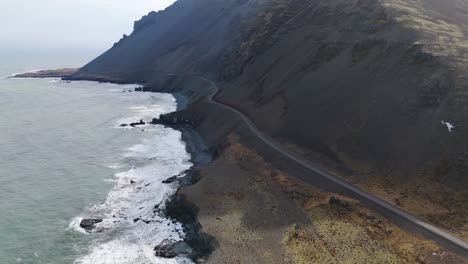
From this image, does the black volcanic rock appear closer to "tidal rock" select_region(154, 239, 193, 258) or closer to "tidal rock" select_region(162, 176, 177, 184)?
"tidal rock" select_region(154, 239, 193, 258)

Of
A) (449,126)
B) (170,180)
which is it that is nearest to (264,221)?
(170,180)

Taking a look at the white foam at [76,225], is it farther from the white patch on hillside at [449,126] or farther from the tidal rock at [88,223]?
the white patch on hillside at [449,126]

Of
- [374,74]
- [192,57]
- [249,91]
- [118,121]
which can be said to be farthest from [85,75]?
[374,74]

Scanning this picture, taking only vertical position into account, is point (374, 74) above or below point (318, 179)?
above

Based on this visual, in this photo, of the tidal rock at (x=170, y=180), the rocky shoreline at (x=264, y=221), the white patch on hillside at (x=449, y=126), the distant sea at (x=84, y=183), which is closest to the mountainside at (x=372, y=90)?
the white patch on hillside at (x=449, y=126)

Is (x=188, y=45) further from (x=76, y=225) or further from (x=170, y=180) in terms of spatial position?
(x=76, y=225)

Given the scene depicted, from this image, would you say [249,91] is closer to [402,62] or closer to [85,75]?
[402,62]
